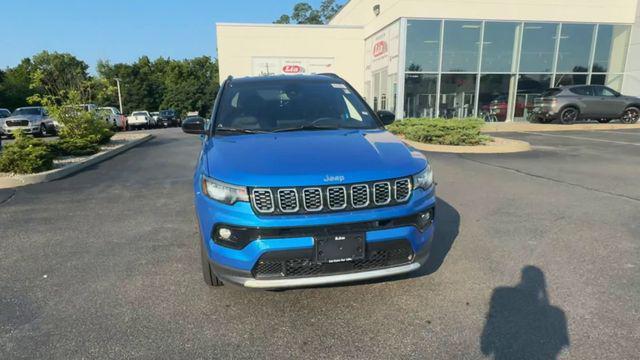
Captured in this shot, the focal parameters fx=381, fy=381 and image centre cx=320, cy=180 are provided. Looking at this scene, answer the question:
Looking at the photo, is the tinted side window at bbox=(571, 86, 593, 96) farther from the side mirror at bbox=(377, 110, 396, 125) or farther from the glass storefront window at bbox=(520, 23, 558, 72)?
the side mirror at bbox=(377, 110, 396, 125)

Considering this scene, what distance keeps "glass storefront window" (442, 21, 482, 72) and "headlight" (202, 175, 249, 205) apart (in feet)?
64.4

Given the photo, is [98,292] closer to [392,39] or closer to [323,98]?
[323,98]

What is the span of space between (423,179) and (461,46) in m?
19.6

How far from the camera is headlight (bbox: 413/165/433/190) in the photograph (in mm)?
2836

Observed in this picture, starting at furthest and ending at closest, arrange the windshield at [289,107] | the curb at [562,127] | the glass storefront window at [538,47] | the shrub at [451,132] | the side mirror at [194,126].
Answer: the glass storefront window at [538,47]
the curb at [562,127]
the shrub at [451,132]
the side mirror at [194,126]
the windshield at [289,107]

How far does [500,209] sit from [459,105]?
16.4 m

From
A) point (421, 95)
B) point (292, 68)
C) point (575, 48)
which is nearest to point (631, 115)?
point (575, 48)

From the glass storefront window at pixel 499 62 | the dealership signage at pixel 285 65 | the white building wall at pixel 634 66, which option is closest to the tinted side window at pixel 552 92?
the glass storefront window at pixel 499 62

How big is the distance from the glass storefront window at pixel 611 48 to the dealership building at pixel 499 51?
0.05 m

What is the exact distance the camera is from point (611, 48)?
21094 millimetres

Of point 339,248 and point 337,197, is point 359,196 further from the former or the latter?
point 339,248

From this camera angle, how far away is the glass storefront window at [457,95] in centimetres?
2020

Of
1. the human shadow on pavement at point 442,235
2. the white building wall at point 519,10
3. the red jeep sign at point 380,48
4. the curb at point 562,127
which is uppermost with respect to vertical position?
the white building wall at point 519,10

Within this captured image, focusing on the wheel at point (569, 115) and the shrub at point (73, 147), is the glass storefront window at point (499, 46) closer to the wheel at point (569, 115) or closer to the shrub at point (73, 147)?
the wheel at point (569, 115)
